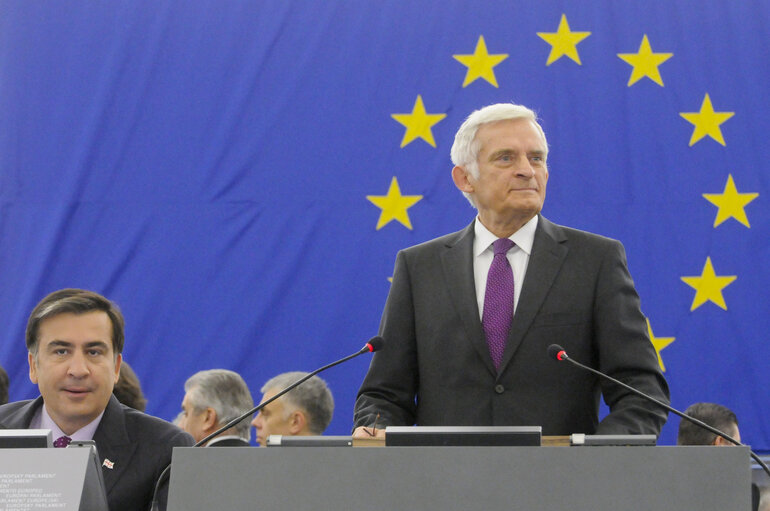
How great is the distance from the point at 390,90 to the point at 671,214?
1.31 m

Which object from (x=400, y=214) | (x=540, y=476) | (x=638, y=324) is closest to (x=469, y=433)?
(x=540, y=476)

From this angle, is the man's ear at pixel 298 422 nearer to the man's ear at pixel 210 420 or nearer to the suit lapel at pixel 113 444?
the man's ear at pixel 210 420

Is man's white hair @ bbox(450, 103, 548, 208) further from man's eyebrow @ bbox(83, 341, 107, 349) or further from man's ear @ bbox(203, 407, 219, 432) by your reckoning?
man's ear @ bbox(203, 407, 219, 432)

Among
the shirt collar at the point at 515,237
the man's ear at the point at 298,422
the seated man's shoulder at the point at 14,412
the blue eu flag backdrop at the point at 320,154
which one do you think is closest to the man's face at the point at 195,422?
the man's ear at the point at 298,422

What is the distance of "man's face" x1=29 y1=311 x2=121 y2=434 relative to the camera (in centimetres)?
228

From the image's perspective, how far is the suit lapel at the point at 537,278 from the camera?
2375 mm

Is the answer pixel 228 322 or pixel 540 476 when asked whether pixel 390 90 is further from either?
pixel 540 476

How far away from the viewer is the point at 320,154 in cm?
444

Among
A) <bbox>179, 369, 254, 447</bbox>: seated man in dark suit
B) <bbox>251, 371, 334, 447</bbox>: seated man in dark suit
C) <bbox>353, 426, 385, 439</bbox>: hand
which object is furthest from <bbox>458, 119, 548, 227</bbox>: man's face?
<bbox>179, 369, 254, 447</bbox>: seated man in dark suit

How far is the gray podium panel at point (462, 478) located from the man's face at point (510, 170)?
112cm

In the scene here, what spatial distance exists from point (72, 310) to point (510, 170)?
3.53 feet

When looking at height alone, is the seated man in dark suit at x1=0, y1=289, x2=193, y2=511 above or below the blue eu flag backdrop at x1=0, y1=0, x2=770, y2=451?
below

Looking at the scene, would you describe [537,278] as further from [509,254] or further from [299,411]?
[299,411]

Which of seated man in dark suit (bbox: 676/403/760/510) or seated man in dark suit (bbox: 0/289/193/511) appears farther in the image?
seated man in dark suit (bbox: 676/403/760/510)
